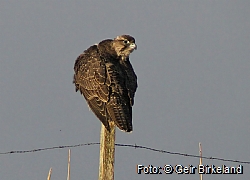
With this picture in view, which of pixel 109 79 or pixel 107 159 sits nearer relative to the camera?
pixel 107 159

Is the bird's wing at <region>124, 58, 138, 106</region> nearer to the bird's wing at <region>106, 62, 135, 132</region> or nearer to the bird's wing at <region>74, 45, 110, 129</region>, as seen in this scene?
the bird's wing at <region>106, 62, 135, 132</region>

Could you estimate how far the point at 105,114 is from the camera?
7.07 metres

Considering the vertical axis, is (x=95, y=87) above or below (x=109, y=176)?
above

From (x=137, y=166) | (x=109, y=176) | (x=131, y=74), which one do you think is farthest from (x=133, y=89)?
(x=109, y=176)

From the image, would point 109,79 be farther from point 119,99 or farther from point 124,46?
point 124,46

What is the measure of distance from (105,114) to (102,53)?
1.45m

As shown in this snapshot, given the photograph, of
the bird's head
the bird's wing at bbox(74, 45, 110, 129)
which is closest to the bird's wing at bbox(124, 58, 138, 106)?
the bird's head

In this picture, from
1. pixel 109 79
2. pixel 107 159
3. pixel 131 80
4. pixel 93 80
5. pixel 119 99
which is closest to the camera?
pixel 107 159

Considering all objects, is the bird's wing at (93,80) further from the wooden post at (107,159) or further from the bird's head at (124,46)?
the wooden post at (107,159)

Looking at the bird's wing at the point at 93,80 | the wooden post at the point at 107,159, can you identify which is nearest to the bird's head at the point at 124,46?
the bird's wing at the point at 93,80

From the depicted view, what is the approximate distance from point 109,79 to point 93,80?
369 mm

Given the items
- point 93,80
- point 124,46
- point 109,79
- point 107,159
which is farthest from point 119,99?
point 107,159

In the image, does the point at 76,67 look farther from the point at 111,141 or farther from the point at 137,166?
the point at 111,141

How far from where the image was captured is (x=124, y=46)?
27.1 feet
